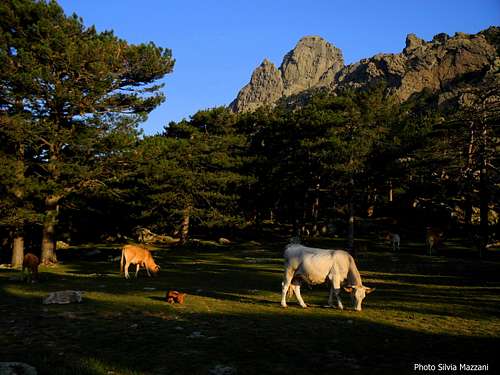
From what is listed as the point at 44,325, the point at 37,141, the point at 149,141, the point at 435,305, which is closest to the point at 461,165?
the point at 435,305

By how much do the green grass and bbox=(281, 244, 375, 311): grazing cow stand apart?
62cm

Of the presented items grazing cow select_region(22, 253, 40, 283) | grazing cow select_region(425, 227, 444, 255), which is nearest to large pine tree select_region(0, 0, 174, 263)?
grazing cow select_region(22, 253, 40, 283)

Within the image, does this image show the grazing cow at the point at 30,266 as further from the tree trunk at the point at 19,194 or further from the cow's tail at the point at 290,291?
the cow's tail at the point at 290,291

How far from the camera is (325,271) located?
1425 cm

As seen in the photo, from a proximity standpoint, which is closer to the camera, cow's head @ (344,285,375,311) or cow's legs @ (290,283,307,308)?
cow's head @ (344,285,375,311)

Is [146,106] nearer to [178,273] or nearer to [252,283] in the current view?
[178,273]

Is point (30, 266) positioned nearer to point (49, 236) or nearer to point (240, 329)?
point (49, 236)

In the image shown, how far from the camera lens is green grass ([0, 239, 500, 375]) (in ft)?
27.0

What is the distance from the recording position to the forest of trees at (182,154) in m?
28.4

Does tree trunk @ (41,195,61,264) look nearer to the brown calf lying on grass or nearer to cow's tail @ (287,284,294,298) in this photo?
the brown calf lying on grass

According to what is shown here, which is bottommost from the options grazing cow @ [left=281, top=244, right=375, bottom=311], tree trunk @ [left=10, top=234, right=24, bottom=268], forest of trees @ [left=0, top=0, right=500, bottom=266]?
tree trunk @ [left=10, top=234, right=24, bottom=268]

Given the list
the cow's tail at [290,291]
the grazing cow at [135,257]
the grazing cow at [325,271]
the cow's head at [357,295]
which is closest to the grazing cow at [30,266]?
the grazing cow at [135,257]

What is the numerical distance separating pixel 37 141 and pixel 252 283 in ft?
65.0

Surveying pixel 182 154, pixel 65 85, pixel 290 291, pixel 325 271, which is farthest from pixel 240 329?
pixel 182 154
